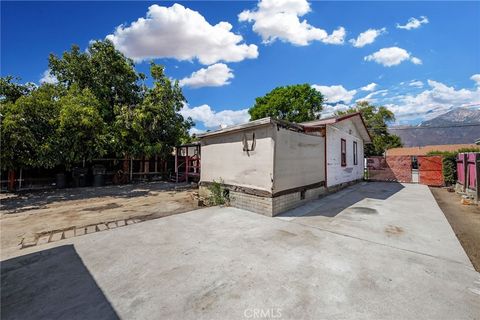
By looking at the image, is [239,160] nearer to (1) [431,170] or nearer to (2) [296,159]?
(2) [296,159]

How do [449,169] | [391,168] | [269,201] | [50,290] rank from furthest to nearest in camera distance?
[391,168], [449,169], [269,201], [50,290]

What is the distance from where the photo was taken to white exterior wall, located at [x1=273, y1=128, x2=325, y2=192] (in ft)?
21.4

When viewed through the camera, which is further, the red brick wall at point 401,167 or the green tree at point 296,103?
the green tree at point 296,103

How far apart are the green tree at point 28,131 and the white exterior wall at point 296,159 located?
9.47 m

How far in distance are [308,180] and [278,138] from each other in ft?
8.44

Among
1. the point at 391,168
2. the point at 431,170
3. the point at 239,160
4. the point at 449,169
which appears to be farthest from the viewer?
the point at 391,168

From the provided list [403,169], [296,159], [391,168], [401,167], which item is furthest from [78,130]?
[403,169]

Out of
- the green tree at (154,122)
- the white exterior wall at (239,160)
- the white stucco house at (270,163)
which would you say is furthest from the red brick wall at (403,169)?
the green tree at (154,122)

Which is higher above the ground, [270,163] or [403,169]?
[270,163]

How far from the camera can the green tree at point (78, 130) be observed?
9.62 meters

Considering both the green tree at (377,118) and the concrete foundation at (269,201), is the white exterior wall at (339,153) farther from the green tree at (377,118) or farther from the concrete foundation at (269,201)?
the green tree at (377,118)

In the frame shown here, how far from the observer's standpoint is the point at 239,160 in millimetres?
7473

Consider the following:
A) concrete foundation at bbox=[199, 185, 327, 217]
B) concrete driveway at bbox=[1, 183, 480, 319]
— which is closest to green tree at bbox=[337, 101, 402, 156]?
concrete foundation at bbox=[199, 185, 327, 217]

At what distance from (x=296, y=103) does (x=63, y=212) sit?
90.5 feet
